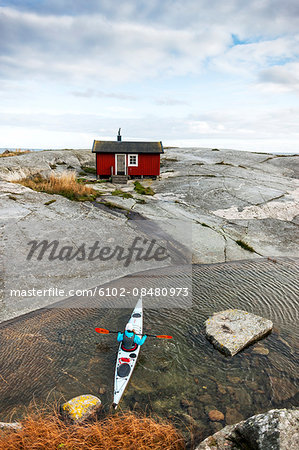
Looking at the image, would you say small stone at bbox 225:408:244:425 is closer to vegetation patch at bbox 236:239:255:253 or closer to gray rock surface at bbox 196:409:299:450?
gray rock surface at bbox 196:409:299:450

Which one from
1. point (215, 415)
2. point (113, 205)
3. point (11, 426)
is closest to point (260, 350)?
point (215, 415)

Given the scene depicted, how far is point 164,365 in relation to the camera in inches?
254

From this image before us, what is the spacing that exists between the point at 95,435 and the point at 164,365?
231 centimetres

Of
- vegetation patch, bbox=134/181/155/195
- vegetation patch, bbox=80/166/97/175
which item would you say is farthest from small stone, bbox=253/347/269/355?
vegetation patch, bbox=80/166/97/175

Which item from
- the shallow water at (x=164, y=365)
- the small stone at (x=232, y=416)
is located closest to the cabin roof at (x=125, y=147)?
the shallow water at (x=164, y=365)

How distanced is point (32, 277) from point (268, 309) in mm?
7954

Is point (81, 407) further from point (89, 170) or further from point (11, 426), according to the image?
point (89, 170)

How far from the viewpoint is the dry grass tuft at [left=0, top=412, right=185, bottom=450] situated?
4254 millimetres

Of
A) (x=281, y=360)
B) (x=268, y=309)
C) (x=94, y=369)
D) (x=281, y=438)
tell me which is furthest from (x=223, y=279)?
(x=281, y=438)

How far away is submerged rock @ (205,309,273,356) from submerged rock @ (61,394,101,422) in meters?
3.22

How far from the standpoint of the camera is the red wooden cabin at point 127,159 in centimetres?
2725

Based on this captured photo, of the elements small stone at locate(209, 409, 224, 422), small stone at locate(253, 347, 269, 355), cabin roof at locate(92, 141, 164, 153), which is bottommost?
small stone at locate(209, 409, 224, 422)

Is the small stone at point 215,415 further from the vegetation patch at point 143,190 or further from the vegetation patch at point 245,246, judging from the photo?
the vegetation patch at point 143,190

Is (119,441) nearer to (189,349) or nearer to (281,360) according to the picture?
(189,349)
